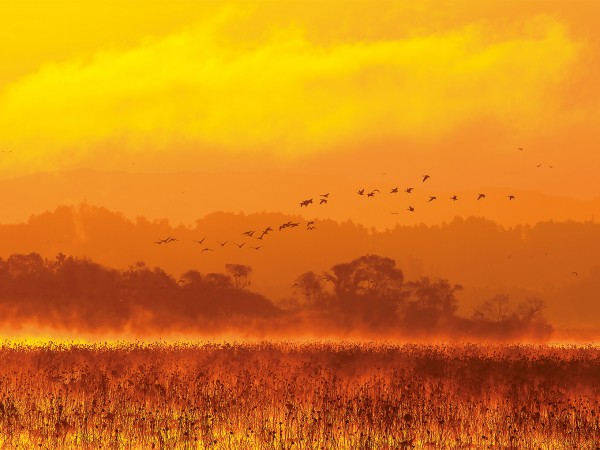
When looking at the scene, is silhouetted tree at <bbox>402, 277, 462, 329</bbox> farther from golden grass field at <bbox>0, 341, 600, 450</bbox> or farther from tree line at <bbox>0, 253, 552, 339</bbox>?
golden grass field at <bbox>0, 341, 600, 450</bbox>

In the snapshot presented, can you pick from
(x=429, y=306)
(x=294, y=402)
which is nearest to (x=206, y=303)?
(x=429, y=306)

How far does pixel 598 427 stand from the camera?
16.6 metres

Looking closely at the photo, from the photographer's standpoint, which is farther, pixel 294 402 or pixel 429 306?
pixel 429 306

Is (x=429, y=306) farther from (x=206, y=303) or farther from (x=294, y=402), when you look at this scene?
(x=294, y=402)

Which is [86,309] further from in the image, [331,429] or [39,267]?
[331,429]

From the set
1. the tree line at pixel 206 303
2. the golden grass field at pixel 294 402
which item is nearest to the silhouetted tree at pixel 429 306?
the tree line at pixel 206 303

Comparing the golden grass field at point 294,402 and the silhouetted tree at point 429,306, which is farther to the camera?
the silhouetted tree at point 429,306

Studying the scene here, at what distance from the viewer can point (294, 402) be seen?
19.4 meters

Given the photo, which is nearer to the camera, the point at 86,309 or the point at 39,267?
the point at 86,309

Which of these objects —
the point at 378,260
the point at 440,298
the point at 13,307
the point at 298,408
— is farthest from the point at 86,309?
the point at 298,408

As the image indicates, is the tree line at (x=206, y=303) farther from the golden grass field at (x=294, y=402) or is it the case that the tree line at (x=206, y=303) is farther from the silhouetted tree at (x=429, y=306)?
the golden grass field at (x=294, y=402)

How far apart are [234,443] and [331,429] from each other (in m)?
1.88

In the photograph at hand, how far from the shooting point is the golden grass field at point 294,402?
15.6 m

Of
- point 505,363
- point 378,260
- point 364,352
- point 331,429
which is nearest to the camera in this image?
point 331,429
